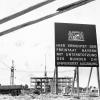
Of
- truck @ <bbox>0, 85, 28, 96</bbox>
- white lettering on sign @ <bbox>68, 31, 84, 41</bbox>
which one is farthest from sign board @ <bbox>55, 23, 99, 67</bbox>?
truck @ <bbox>0, 85, 28, 96</bbox>

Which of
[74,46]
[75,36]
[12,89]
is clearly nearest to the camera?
[74,46]

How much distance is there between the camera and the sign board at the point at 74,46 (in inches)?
585

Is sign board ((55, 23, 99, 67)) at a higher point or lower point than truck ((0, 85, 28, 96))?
higher

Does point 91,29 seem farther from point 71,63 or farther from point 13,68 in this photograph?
point 13,68

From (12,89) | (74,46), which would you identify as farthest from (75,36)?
(12,89)

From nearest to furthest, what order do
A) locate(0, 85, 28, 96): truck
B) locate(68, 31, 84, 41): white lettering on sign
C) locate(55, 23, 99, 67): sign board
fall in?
locate(55, 23, 99, 67): sign board, locate(68, 31, 84, 41): white lettering on sign, locate(0, 85, 28, 96): truck

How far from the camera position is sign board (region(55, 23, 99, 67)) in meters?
14.9

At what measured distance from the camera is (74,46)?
49.2 feet

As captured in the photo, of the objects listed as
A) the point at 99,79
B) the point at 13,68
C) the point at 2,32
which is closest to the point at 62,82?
the point at 13,68

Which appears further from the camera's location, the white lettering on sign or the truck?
the truck

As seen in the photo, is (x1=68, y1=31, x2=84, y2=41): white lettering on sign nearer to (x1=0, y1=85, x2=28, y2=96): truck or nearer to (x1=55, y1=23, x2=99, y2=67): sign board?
(x1=55, y1=23, x2=99, y2=67): sign board

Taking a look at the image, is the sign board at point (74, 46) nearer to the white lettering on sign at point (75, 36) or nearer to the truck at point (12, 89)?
the white lettering on sign at point (75, 36)

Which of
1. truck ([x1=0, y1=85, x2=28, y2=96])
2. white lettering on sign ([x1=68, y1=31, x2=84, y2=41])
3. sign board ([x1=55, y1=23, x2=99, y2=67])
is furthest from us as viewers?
truck ([x1=0, y1=85, x2=28, y2=96])

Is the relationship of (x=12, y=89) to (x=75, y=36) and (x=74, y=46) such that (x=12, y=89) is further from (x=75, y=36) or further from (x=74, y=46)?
(x=75, y=36)
